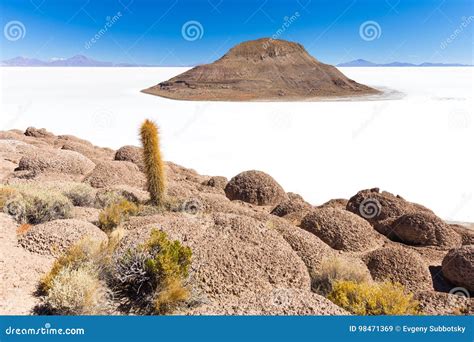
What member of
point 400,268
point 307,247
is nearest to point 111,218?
point 307,247

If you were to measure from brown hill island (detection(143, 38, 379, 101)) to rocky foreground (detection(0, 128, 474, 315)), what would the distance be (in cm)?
5354

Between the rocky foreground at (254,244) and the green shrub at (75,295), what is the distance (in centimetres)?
32

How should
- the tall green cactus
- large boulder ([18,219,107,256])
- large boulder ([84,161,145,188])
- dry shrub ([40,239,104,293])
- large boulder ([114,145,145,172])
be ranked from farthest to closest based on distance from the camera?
large boulder ([114,145,145,172]) < large boulder ([84,161,145,188]) < the tall green cactus < large boulder ([18,219,107,256]) < dry shrub ([40,239,104,293])

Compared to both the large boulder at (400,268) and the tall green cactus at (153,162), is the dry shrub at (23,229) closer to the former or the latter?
the tall green cactus at (153,162)

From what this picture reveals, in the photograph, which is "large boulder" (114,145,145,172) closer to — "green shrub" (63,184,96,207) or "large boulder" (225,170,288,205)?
"large boulder" (225,170,288,205)

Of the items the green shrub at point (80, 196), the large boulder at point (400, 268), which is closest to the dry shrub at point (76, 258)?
the green shrub at point (80, 196)

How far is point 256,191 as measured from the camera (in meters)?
12.4

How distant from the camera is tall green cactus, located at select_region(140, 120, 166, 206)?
8.23 meters

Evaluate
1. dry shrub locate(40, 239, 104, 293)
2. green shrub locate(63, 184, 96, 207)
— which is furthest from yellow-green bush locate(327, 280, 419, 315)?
green shrub locate(63, 184, 96, 207)

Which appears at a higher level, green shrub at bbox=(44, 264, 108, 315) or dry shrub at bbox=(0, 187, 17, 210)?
dry shrub at bbox=(0, 187, 17, 210)

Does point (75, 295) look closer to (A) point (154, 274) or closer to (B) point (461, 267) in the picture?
(A) point (154, 274)

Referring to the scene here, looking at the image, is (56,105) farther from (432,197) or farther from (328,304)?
(328,304)

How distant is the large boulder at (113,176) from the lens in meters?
10.4

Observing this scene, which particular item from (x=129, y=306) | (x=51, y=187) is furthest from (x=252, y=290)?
(x=51, y=187)
